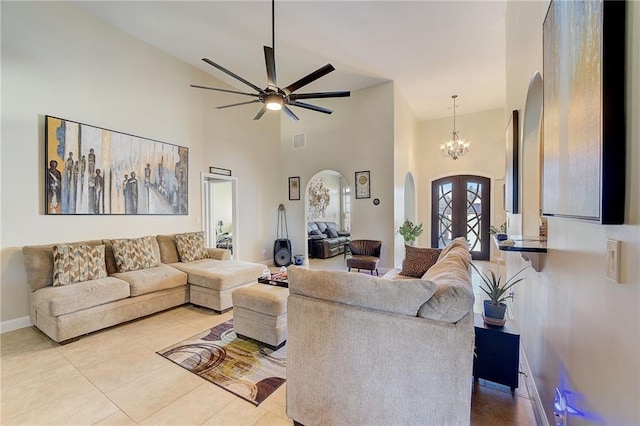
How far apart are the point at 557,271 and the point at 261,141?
6.18 m

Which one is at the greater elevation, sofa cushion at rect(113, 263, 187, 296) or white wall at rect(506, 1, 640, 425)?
white wall at rect(506, 1, 640, 425)

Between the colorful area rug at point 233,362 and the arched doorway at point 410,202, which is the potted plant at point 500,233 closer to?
the colorful area rug at point 233,362

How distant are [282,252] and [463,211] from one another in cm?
498

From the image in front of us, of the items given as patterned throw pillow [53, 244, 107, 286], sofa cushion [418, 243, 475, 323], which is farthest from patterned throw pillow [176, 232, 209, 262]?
sofa cushion [418, 243, 475, 323]

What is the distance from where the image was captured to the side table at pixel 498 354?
192cm

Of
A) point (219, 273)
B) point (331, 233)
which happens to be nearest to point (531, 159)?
point (219, 273)

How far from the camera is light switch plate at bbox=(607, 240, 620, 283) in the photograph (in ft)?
2.75

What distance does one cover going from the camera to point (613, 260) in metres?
0.86

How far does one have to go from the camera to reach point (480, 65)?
16.0 ft

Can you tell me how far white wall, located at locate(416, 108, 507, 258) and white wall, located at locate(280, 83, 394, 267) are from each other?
8.51 ft

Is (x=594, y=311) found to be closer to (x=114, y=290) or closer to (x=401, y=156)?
(x=114, y=290)

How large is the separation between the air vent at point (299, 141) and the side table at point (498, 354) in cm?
581

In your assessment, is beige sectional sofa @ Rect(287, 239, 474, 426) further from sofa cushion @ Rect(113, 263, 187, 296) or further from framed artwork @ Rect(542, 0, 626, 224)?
sofa cushion @ Rect(113, 263, 187, 296)

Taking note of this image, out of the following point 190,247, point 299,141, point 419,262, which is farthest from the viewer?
point 299,141
